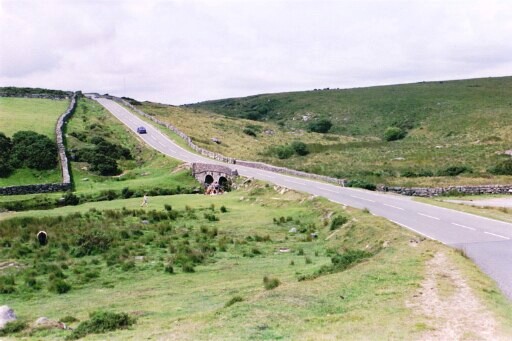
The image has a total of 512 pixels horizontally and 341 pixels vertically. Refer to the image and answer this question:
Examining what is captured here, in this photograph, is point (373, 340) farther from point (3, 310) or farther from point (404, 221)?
point (404, 221)

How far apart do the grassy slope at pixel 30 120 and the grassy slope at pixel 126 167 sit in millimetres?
2935

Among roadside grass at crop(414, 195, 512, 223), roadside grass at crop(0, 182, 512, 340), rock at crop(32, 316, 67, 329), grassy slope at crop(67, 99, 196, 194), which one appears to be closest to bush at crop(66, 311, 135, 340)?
roadside grass at crop(0, 182, 512, 340)

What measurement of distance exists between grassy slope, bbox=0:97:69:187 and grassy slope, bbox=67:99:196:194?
2.94 metres

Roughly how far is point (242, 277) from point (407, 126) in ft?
390

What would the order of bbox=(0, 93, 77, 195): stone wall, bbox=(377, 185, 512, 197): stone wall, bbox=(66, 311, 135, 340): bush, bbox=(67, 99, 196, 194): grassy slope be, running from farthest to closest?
bbox=(67, 99, 196, 194): grassy slope
bbox=(0, 93, 77, 195): stone wall
bbox=(377, 185, 512, 197): stone wall
bbox=(66, 311, 135, 340): bush

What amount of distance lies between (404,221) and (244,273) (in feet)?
33.7

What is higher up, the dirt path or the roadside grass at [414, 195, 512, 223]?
the dirt path

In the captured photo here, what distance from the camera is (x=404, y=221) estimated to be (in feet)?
92.4

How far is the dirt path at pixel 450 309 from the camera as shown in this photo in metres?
11.7

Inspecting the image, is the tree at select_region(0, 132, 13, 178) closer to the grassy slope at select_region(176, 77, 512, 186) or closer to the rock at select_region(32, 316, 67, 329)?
the grassy slope at select_region(176, 77, 512, 186)

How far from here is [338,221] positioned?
98.3 ft

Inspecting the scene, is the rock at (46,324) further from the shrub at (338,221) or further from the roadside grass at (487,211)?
the roadside grass at (487,211)

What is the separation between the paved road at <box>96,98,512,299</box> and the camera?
18.8 m

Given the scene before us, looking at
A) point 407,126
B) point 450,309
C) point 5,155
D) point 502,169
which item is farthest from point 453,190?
point 407,126
